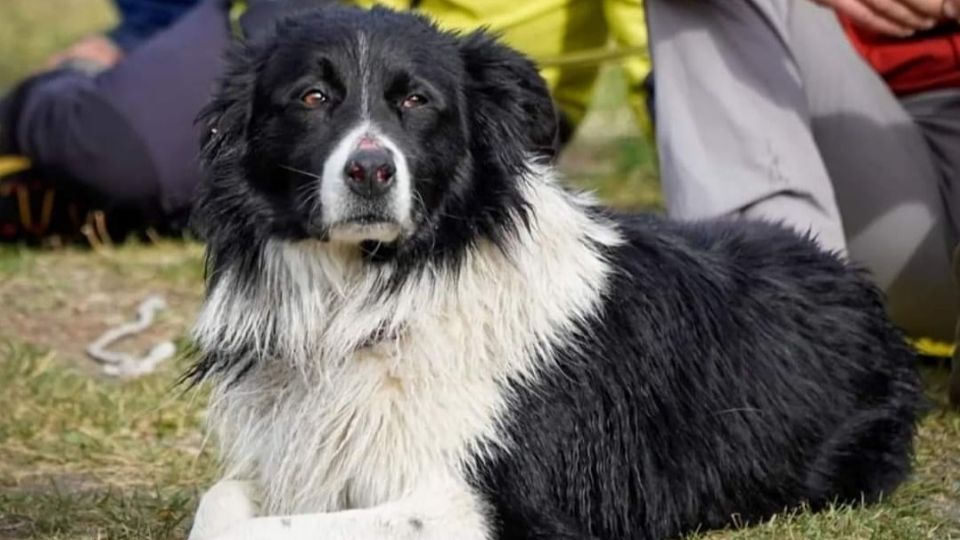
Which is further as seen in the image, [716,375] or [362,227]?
[716,375]

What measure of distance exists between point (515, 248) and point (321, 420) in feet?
1.47

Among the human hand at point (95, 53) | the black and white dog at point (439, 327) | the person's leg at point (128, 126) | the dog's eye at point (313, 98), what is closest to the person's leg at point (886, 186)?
the black and white dog at point (439, 327)

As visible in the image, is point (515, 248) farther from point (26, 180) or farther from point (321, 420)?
point (26, 180)

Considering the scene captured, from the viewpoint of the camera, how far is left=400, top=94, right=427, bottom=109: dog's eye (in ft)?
11.0

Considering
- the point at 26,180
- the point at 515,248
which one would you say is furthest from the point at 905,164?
the point at 26,180

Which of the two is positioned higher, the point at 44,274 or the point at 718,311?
the point at 718,311

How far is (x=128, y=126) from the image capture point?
6586 millimetres

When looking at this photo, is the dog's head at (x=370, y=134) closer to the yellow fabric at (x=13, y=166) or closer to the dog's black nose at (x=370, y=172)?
the dog's black nose at (x=370, y=172)

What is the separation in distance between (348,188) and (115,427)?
157cm

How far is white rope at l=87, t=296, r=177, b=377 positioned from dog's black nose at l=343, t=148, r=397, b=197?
2.02m

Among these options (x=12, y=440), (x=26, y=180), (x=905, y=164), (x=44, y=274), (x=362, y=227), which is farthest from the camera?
(x=26, y=180)

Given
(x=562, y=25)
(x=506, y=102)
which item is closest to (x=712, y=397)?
(x=506, y=102)

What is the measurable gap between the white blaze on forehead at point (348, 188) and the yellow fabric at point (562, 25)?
8.00 feet

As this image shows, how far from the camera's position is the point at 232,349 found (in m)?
3.50
